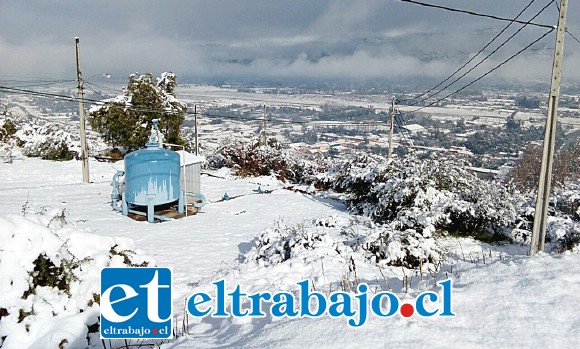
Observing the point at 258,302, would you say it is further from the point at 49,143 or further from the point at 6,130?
the point at 6,130

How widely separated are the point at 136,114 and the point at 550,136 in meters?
18.1

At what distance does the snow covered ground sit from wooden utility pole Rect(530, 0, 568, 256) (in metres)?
A: 0.79

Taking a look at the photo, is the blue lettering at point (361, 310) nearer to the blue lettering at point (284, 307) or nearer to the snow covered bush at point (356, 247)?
the blue lettering at point (284, 307)

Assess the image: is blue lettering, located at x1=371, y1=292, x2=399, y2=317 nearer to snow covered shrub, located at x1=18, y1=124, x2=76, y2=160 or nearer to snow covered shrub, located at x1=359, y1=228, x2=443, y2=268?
snow covered shrub, located at x1=359, y1=228, x2=443, y2=268

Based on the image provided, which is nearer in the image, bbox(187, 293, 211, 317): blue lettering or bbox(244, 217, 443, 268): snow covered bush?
bbox(187, 293, 211, 317): blue lettering

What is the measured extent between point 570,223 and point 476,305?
19.8 ft

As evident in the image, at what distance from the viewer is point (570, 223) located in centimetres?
805

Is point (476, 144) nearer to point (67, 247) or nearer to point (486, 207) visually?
point (486, 207)

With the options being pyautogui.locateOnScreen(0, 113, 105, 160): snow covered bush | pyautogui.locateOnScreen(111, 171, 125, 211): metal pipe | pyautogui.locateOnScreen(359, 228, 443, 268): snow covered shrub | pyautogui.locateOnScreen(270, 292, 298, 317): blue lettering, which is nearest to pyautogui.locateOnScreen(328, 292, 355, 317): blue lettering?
pyautogui.locateOnScreen(270, 292, 298, 317): blue lettering

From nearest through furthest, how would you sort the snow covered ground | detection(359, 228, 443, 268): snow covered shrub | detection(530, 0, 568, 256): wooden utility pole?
the snow covered ground
detection(530, 0, 568, 256): wooden utility pole
detection(359, 228, 443, 268): snow covered shrub

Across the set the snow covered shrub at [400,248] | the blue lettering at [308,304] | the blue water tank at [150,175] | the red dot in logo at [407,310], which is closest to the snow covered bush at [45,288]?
the blue lettering at [308,304]

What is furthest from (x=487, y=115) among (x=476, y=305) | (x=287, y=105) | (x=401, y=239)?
(x=476, y=305)

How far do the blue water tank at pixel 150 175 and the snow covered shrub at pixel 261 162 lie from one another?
8525 mm

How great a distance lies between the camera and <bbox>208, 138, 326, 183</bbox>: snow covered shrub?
2009 centimetres
